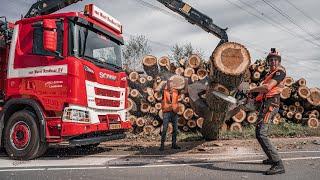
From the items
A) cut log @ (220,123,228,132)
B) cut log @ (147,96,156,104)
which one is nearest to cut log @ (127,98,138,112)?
cut log @ (147,96,156,104)

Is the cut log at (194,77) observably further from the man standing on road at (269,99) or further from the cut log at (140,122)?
the man standing on road at (269,99)

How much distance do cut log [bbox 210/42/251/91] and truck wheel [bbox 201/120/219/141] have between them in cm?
219

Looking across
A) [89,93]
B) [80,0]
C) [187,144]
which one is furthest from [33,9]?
[187,144]

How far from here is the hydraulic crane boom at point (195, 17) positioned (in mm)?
14289

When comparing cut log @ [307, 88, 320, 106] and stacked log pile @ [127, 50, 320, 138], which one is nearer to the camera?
stacked log pile @ [127, 50, 320, 138]

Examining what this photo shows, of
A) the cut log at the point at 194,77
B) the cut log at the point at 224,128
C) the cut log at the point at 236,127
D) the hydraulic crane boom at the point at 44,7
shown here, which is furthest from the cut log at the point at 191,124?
the hydraulic crane boom at the point at 44,7

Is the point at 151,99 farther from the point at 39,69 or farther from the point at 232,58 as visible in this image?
the point at 232,58

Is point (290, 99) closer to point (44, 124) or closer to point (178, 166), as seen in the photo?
point (178, 166)

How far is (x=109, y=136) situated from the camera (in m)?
8.48

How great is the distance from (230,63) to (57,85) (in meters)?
3.26

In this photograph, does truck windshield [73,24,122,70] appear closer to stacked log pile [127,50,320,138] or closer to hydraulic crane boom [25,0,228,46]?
stacked log pile [127,50,320,138]

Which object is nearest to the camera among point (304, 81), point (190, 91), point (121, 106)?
point (121, 106)

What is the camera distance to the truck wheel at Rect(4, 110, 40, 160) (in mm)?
7781

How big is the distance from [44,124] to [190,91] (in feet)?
11.6
